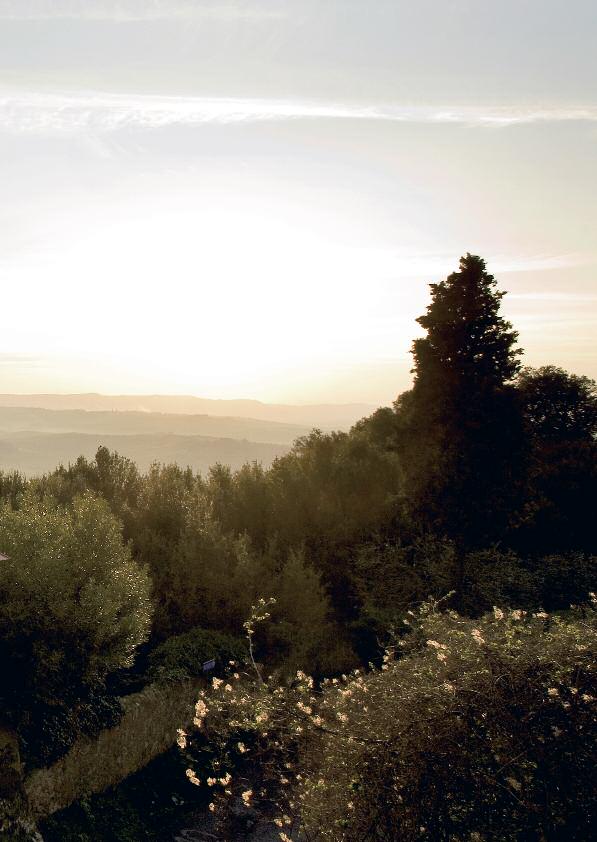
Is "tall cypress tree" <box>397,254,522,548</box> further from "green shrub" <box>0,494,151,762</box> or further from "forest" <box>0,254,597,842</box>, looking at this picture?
"green shrub" <box>0,494,151,762</box>

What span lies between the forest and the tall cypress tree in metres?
0.07

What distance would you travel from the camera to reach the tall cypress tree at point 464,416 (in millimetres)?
20922

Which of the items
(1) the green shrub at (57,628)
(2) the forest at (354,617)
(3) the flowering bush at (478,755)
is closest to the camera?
(3) the flowering bush at (478,755)

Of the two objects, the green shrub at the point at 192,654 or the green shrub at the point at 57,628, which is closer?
the green shrub at the point at 57,628

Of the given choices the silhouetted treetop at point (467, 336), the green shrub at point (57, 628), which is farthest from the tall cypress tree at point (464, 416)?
the green shrub at point (57, 628)

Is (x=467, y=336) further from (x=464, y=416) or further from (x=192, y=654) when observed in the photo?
(x=192, y=654)

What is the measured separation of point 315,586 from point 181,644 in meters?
4.55

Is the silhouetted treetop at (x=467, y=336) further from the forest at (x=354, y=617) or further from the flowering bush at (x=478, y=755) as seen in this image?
the flowering bush at (x=478, y=755)

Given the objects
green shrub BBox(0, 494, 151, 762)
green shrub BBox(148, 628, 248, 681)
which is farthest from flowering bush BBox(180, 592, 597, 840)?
green shrub BBox(148, 628, 248, 681)

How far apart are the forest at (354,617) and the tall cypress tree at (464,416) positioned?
0.07 m

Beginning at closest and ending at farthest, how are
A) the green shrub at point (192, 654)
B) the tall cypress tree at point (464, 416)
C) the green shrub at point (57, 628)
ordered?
the green shrub at point (57, 628) → the green shrub at point (192, 654) → the tall cypress tree at point (464, 416)

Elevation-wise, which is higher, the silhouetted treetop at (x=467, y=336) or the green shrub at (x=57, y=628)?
the silhouetted treetop at (x=467, y=336)

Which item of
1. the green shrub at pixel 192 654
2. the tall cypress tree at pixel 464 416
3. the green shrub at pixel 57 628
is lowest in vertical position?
the green shrub at pixel 192 654

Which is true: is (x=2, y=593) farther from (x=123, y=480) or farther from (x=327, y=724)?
(x=123, y=480)
